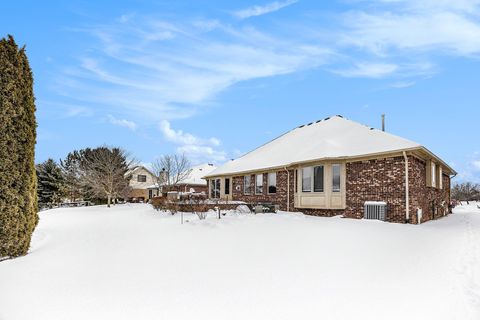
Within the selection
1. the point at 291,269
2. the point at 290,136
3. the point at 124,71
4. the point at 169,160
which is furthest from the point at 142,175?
the point at 291,269

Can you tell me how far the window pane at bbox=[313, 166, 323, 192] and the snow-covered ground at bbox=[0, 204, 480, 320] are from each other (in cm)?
750

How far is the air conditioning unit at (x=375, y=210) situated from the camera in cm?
1546

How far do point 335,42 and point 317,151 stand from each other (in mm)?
6041

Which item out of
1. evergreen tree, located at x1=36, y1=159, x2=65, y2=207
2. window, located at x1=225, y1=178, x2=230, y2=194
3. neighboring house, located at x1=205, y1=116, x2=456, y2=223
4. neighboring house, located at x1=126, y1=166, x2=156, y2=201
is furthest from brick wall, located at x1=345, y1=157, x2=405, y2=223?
neighboring house, located at x1=126, y1=166, x2=156, y2=201

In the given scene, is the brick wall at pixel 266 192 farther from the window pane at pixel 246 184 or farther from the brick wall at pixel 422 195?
the brick wall at pixel 422 195

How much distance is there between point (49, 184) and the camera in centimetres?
4134

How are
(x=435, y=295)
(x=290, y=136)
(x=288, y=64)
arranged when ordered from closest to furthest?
(x=435, y=295) → (x=288, y=64) → (x=290, y=136)

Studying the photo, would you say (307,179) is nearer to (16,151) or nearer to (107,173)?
(16,151)

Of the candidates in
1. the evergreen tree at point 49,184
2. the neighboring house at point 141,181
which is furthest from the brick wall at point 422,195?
the neighboring house at point 141,181

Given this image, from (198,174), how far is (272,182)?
28830mm

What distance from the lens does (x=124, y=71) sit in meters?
15.7

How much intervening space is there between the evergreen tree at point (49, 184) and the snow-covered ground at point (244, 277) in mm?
35225

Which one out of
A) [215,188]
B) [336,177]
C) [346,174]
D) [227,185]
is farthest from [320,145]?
[215,188]

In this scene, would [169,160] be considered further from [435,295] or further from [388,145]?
[435,295]
